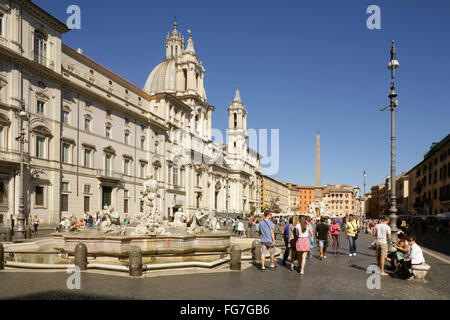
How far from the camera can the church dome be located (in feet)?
220

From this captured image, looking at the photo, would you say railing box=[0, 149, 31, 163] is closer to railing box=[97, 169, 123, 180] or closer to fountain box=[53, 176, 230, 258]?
railing box=[97, 169, 123, 180]

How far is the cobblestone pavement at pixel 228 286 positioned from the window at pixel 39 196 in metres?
20.4

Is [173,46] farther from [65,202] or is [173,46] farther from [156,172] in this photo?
[65,202]

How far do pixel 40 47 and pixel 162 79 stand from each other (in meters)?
37.6

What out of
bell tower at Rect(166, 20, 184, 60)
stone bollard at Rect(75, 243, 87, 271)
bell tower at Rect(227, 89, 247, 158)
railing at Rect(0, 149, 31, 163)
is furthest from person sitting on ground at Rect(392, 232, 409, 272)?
bell tower at Rect(227, 89, 247, 158)

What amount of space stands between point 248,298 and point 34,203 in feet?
86.3

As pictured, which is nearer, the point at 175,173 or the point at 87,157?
the point at 87,157

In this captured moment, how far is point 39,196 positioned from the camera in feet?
98.1

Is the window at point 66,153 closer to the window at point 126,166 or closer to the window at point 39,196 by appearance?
the window at point 39,196

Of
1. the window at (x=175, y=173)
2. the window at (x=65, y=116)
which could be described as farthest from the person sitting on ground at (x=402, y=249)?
the window at (x=175, y=173)

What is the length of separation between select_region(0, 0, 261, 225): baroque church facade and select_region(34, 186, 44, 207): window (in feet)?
0.26

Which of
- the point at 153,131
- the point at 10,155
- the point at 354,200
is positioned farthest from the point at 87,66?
the point at 354,200

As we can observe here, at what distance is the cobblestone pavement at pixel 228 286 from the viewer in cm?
802

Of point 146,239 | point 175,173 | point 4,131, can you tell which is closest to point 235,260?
point 146,239
